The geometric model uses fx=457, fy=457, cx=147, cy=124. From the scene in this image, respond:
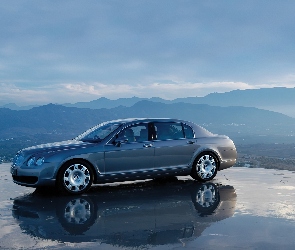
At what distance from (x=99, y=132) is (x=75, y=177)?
1.33 metres

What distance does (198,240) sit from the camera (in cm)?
550

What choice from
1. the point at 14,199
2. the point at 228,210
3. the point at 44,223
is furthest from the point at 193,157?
the point at 44,223

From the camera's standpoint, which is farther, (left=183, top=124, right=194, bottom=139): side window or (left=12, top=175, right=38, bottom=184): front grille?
(left=183, top=124, right=194, bottom=139): side window

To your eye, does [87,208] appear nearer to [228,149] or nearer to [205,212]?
[205,212]

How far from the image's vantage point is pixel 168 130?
34.9ft

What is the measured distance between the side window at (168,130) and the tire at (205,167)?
781mm

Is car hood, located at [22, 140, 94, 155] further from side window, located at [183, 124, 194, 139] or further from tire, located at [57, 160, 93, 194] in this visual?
side window, located at [183, 124, 194, 139]

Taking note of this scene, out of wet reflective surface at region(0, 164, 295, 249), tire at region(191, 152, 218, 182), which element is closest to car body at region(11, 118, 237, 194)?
tire at region(191, 152, 218, 182)

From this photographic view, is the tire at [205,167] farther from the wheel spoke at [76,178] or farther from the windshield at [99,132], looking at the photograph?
the wheel spoke at [76,178]

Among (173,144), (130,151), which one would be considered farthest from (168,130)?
(130,151)

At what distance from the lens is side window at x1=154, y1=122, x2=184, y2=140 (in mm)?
10461

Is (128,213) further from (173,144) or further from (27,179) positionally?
(173,144)

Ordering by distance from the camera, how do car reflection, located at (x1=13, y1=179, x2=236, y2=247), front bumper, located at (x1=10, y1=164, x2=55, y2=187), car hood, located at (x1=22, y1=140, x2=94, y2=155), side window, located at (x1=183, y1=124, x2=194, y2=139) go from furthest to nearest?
side window, located at (x1=183, y1=124, x2=194, y2=139) < car hood, located at (x1=22, y1=140, x2=94, y2=155) < front bumper, located at (x1=10, y1=164, x2=55, y2=187) < car reflection, located at (x1=13, y1=179, x2=236, y2=247)

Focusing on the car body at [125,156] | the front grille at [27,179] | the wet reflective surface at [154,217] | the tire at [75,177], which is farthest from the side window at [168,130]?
the front grille at [27,179]
